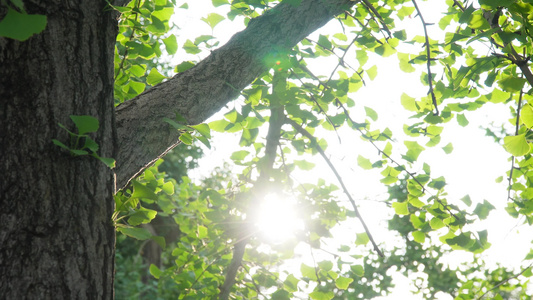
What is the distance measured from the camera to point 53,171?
0.79 meters

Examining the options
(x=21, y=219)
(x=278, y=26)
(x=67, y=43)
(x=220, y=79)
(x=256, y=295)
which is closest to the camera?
(x=21, y=219)

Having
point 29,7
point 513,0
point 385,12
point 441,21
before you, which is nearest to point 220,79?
point 29,7

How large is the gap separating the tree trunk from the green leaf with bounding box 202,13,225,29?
754mm

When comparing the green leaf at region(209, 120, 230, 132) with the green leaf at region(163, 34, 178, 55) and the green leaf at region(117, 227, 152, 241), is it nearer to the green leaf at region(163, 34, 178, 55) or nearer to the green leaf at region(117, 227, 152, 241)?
the green leaf at region(163, 34, 178, 55)

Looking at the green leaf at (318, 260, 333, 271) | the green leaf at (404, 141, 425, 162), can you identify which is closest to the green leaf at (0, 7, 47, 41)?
the green leaf at (404, 141, 425, 162)

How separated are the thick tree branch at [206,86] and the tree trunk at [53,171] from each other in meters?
0.16

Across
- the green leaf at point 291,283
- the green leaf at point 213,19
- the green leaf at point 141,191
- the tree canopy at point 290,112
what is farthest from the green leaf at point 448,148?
the green leaf at point 141,191

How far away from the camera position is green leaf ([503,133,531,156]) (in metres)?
1.30

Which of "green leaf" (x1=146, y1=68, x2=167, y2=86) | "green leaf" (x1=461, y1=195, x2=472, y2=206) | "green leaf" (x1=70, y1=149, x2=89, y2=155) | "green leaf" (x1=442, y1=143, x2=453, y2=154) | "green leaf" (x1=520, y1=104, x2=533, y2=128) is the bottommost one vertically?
"green leaf" (x1=70, y1=149, x2=89, y2=155)

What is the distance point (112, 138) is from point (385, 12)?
1.53m

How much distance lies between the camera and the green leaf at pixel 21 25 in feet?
2.09

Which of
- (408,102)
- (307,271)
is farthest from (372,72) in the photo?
(307,271)

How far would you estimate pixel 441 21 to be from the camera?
2125mm

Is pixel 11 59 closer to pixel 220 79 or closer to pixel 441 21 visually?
pixel 220 79
